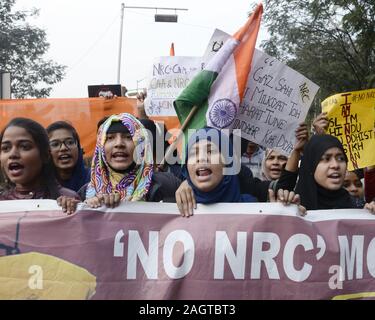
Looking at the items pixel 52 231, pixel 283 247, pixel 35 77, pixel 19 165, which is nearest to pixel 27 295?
pixel 52 231

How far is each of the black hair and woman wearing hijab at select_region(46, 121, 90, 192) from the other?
668 millimetres

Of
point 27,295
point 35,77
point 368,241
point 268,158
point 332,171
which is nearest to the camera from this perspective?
point 27,295

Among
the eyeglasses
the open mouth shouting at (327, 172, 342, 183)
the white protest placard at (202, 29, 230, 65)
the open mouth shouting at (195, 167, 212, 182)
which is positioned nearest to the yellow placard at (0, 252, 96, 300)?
the open mouth shouting at (195, 167, 212, 182)

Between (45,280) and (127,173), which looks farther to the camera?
(127,173)

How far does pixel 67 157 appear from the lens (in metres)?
3.65

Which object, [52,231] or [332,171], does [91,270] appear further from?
[332,171]

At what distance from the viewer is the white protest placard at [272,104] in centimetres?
Answer: 373

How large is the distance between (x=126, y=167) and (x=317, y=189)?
1045 mm

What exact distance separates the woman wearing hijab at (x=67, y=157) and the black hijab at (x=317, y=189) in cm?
146

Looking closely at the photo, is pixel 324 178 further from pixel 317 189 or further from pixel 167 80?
pixel 167 80

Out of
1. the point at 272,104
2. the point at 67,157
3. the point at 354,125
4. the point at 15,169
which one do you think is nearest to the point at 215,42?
the point at 272,104

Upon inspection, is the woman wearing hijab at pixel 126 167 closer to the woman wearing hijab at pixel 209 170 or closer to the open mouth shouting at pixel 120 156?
the open mouth shouting at pixel 120 156

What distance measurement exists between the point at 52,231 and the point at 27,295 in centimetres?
31

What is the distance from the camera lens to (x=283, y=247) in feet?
8.73
